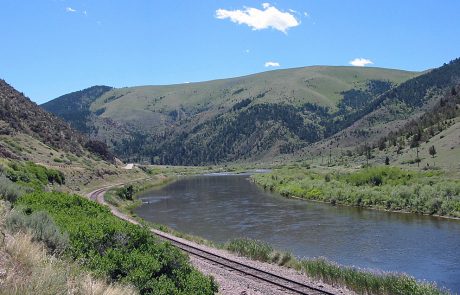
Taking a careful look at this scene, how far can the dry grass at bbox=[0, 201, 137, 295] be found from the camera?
7312mm

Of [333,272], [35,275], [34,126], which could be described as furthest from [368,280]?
[34,126]

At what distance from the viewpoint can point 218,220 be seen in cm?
5000

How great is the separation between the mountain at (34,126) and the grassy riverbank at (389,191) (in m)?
48.6

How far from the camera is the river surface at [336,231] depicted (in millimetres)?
28344

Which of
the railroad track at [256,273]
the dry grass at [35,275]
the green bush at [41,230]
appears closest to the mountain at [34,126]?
the railroad track at [256,273]

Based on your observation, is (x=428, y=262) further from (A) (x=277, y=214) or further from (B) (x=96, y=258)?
(A) (x=277, y=214)

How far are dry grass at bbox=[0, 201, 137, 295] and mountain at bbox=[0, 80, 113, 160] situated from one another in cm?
7106

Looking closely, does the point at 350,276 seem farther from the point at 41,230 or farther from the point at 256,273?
the point at 41,230

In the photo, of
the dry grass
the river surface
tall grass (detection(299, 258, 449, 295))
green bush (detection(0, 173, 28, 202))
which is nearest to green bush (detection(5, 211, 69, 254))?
the dry grass

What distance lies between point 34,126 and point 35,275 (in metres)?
95.2

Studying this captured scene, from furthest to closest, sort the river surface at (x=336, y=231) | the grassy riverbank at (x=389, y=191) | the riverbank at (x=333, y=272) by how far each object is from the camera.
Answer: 1. the grassy riverbank at (x=389, y=191)
2. the river surface at (x=336, y=231)
3. the riverbank at (x=333, y=272)

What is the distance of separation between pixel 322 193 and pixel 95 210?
49.8m

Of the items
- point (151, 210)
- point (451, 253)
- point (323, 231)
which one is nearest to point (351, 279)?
point (451, 253)

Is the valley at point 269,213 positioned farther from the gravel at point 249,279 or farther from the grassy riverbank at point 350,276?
the gravel at point 249,279
